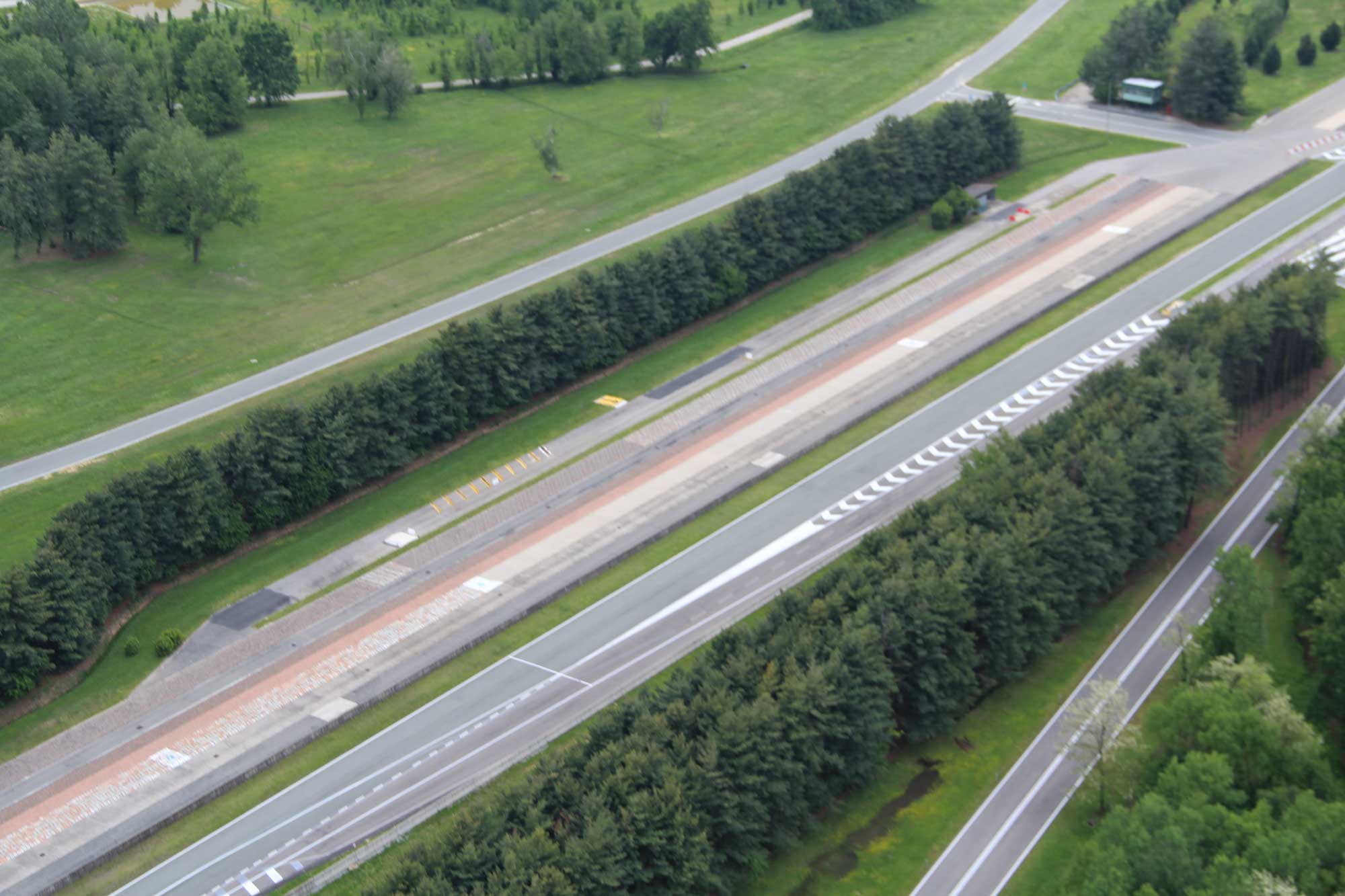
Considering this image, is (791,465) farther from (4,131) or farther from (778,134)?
(4,131)

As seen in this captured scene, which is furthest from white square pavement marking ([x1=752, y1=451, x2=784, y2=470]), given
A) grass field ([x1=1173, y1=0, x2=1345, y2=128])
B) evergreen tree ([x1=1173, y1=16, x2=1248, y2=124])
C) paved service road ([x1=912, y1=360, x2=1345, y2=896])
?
grass field ([x1=1173, y1=0, x2=1345, y2=128])

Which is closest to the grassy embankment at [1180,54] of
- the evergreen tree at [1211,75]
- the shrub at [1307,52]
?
the shrub at [1307,52]

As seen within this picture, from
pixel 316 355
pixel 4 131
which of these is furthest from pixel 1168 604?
pixel 4 131

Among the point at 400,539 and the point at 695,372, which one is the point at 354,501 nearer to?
the point at 400,539

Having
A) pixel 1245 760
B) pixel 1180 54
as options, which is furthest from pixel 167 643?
pixel 1180 54

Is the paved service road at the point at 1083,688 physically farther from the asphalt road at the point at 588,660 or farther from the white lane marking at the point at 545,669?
the white lane marking at the point at 545,669
